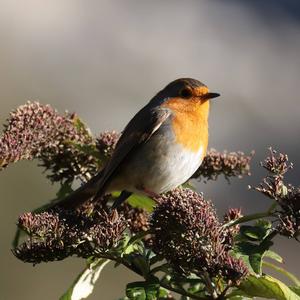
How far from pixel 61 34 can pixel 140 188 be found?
2448cm

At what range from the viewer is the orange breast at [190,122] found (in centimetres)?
427

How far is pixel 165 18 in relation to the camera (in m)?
32.7

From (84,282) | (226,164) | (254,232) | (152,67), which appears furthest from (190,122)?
(152,67)

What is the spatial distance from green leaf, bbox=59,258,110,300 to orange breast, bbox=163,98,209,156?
45.8 inches

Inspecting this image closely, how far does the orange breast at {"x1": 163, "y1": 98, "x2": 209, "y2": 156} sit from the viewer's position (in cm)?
427

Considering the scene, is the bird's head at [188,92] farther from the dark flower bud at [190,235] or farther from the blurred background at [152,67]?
the blurred background at [152,67]

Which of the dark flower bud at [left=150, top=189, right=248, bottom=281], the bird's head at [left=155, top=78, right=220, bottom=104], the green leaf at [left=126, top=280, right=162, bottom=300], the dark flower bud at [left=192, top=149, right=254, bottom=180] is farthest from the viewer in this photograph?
the bird's head at [left=155, top=78, right=220, bottom=104]

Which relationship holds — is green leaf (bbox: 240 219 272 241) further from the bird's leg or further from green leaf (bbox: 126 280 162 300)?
the bird's leg

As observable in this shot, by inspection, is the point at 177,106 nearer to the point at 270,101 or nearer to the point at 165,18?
the point at 270,101

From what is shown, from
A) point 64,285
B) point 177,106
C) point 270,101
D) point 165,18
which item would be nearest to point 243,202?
point 64,285

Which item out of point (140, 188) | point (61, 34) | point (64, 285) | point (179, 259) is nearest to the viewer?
point (179, 259)

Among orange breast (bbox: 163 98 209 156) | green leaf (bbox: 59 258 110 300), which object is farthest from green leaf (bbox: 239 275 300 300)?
orange breast (bbox: 163 98 209 156)

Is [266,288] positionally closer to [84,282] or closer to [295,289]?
[295,289]

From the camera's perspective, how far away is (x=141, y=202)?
3.44 meters
